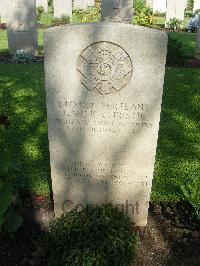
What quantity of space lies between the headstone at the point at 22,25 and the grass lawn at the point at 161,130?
2.82 m

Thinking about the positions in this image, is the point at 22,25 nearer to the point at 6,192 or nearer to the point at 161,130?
the point at 161,130

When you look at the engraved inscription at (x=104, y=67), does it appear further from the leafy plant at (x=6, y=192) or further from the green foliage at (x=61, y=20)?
the green foliage at (x=61, y=20)

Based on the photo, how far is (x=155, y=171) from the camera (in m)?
4.70

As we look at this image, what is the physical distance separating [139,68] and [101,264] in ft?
5.27

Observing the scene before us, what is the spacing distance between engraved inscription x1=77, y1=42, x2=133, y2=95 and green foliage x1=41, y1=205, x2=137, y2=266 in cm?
114

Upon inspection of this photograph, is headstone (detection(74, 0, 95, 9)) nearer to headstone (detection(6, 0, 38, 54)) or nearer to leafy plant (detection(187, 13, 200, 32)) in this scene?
leafy plant (detection(187, 13, 200, 32))

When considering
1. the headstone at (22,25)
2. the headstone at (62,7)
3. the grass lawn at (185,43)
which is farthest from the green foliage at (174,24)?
the headstone at (22,25)

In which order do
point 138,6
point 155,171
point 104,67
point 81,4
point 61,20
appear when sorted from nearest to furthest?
point 104,67 < point 155,171 < point 61,20 < point 138,6 < point 81,4

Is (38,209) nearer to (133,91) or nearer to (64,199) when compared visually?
(64,199)

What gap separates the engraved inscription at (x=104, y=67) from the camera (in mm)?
2830

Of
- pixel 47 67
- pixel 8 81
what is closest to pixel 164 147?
pixel 47 67

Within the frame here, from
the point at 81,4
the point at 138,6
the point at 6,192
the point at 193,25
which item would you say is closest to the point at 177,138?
the point at 6,192

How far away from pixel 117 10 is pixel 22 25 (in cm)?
320

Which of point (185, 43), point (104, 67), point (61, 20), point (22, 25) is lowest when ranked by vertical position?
point (185, 43)
